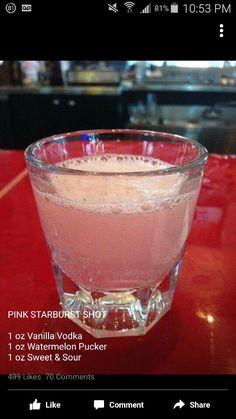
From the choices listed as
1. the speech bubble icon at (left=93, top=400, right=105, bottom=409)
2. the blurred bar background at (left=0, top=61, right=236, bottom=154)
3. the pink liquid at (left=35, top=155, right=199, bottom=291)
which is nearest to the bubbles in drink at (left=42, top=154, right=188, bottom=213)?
the pink liquid at (left=35, top=155, right=199, bottom=291)

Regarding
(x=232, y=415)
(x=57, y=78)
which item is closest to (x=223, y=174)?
(x=232, y=415)

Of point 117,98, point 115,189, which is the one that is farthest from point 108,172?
point 117,98
